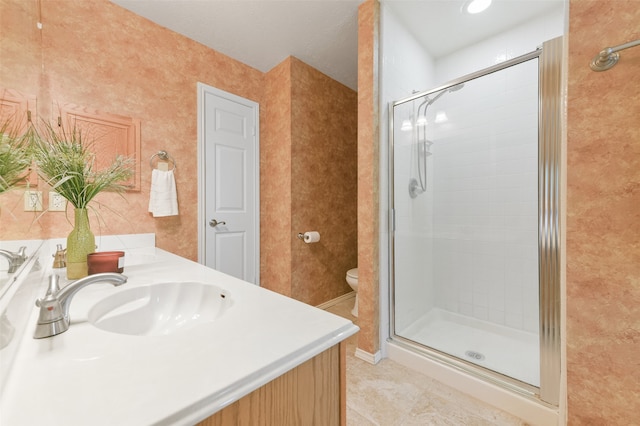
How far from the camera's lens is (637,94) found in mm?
835

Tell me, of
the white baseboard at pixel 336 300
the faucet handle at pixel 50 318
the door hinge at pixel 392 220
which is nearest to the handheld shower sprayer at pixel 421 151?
the door hinge at pixel 392 220

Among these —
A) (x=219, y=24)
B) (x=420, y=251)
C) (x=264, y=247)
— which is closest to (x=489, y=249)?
(x=420, y=251)

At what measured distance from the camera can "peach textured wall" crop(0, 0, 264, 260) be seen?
145 cm

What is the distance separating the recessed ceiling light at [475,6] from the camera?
5.34 ft

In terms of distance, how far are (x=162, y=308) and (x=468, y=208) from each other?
6.69 ft

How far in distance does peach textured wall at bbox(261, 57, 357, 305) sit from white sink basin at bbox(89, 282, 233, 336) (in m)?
1.39

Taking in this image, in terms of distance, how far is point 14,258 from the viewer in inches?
24.1

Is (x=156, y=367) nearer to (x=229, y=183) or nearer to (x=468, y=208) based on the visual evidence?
(x=229, y=183)

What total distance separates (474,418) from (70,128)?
267 cm

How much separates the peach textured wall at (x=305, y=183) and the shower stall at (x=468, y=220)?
35.9 inches

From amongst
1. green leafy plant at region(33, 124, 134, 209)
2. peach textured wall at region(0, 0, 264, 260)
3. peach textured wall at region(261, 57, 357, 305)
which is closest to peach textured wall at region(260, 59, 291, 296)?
peach textured wall at region(261, 57, 357, 305)

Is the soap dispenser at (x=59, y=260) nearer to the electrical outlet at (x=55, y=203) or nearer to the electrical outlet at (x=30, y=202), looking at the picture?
the electrical outlet at (x=30, y=202)

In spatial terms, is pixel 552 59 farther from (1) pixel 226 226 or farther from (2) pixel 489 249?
(1) pixel 226 226

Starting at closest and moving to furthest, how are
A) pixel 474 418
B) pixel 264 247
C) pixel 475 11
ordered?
1. pixel 474 418
2. pixel 475 11
3. pixel 264 247
